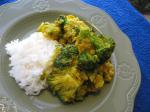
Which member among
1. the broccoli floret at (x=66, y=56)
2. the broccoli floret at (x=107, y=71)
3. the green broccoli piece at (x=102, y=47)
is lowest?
the broccoli floret at (x=107, y=71)

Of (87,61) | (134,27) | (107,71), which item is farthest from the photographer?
(134,27)

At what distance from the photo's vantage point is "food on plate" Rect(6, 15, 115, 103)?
137 centimetres

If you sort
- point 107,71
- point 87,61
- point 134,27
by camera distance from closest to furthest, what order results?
1. point 87,61
2. point 107,71
3. point 134,27

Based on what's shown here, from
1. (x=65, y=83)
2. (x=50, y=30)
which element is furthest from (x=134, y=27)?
(x=65, y=83)

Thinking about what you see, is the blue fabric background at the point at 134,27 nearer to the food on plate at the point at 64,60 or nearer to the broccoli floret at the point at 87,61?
the food on plate at the point at 64,60

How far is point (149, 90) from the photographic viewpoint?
1659mm

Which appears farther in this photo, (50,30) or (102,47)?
(50,30)

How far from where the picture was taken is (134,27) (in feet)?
6.17

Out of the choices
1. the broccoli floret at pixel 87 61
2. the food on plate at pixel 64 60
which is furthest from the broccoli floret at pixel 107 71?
the broccoli floret at pixel 87 61

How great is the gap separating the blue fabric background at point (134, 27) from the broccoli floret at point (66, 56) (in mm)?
473

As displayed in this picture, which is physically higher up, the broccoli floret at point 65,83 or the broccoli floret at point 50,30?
the broccoli floret at point 50,30

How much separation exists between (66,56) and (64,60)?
0.08 feet

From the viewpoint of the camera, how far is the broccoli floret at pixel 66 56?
140 cm

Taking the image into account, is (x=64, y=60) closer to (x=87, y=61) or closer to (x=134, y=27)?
(x=87, y=61)
